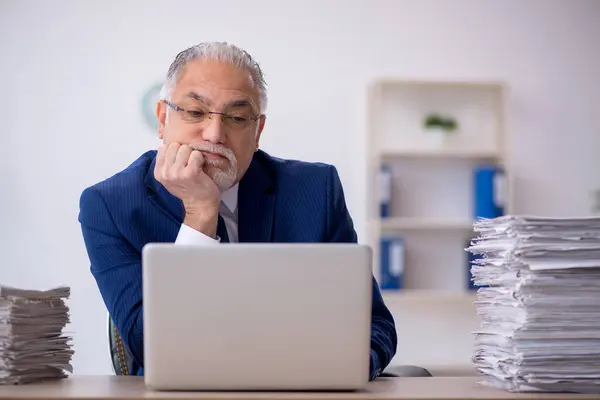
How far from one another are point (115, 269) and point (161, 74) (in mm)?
3137

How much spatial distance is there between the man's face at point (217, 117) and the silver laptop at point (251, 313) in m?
0.76

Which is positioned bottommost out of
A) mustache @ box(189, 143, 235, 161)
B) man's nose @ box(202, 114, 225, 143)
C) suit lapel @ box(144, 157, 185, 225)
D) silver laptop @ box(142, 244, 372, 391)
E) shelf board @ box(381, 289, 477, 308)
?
silver laptop @ box(142, 244, 372, 391)

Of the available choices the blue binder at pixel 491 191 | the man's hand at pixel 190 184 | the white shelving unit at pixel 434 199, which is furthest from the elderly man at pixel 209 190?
the white shelving unit at pixel 434 199

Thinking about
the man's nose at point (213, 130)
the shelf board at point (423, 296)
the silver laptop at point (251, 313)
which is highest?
the man's nose at point (213, 130)

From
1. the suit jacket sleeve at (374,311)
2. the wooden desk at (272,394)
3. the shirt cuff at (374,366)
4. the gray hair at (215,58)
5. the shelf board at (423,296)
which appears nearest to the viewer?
the wooden desk at (272,394)

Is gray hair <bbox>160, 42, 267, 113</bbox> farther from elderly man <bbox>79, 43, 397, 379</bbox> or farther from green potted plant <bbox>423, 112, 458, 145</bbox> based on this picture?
green potted plant <bbox>423, 112, 458, 145</bbox>

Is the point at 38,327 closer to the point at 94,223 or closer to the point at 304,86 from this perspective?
the point at 94,223

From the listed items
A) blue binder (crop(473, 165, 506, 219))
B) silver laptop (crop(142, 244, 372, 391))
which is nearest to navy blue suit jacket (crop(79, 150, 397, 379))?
silver laptop (crop(142, 244, 372, 391))

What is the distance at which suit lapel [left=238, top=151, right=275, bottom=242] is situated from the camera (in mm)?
1939

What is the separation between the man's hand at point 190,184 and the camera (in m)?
1.72

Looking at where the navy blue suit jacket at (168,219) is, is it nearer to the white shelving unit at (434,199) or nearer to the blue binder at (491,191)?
the blue binder at (491,191)

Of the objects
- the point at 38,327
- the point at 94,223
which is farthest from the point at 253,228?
the point at 38,327

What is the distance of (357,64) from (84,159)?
5.12ft

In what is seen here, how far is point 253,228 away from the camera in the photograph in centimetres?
194
